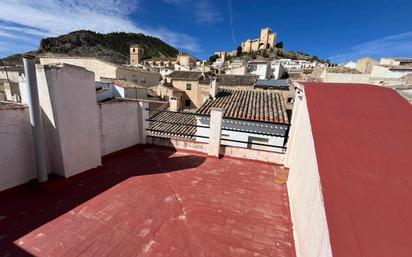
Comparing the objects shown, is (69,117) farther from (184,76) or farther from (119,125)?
(184,76)

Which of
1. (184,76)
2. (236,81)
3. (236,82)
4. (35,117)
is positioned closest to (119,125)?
(35,117)

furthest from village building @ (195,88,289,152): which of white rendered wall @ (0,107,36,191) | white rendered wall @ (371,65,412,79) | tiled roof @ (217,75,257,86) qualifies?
white rendered wall @ (371,65,412,79)

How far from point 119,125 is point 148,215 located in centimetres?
267

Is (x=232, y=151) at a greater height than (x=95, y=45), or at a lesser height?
lesser

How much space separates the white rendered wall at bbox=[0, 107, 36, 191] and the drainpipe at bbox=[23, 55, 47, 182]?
157 mm

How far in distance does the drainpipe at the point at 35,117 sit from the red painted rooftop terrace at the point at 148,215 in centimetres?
29

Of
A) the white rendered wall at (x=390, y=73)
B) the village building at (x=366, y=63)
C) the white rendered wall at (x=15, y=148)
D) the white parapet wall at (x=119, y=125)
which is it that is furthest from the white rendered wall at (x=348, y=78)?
the white rendered wall at (x=15, y=148)

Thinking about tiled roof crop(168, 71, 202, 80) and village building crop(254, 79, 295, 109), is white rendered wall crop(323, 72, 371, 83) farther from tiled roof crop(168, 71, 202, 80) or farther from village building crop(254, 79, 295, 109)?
tiled roof crop(168, 71, 202, 80)

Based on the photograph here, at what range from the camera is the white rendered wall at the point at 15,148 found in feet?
9.43

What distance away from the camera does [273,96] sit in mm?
11672

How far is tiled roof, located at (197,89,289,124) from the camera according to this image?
27.6 feet

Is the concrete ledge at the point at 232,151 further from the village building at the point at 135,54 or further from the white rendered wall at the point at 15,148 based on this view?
the village building at the point at 135,54

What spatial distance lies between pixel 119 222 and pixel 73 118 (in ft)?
6.44

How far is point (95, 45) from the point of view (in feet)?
193
